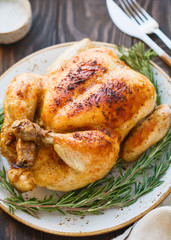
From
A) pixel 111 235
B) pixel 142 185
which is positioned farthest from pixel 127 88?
pixel 111 235

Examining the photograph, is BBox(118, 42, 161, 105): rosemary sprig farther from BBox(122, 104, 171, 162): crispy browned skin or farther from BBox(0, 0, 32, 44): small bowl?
BBox(0, 0, 32, 44): small bowl

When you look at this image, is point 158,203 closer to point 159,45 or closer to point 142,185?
point 142,185

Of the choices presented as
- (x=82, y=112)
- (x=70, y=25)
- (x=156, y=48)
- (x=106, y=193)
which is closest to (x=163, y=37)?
(x=156, y=48)

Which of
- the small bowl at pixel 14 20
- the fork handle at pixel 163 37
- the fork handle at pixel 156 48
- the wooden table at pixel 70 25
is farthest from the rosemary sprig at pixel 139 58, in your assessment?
the small bowl at pixel 14 20

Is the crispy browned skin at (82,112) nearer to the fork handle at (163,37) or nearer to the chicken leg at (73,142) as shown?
the chicken leg at (73,142)

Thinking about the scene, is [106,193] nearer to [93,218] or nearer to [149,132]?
[93,218]

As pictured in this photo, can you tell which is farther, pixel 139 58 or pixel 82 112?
pixel 139 58
